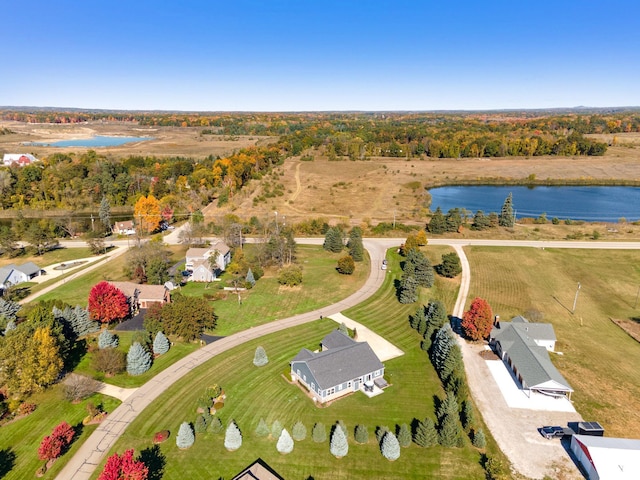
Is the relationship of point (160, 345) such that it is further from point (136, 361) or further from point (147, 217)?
point (147, 217)

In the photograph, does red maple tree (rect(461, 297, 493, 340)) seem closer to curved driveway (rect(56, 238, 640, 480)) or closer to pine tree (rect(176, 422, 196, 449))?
curved driveway (rect(56, 238, 640, 480))

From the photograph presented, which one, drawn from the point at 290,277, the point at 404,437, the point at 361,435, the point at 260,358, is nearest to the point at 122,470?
the point at 361,435

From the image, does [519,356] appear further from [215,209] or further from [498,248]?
[215,209]

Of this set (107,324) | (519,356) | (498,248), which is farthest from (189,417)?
(498,248)

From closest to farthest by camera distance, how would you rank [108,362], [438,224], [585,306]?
[108,362] < [585,306] < [438,224]

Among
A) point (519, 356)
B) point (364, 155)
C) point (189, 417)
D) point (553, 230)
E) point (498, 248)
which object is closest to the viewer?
point (189, 417)

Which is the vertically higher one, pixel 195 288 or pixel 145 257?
pixel 145 257

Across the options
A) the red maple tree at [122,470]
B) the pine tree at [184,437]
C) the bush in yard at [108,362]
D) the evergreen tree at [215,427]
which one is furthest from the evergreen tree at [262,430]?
the bush in yard at [108,362]

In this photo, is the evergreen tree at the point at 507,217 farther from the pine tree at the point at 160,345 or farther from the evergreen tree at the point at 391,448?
the pine tree at the point at 160,345
